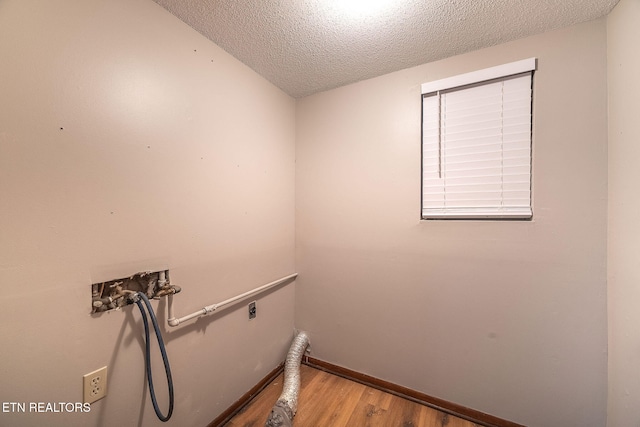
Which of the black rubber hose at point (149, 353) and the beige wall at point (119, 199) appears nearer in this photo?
the beige wall at point (119, 199)

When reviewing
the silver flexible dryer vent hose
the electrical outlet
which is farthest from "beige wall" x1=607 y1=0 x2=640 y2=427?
the electrical outlet

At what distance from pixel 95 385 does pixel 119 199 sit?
74 cm

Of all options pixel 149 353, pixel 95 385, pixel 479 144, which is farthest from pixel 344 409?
pixel 479 144

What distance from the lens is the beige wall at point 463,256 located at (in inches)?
50.1

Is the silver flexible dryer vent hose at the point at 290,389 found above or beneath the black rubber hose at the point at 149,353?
beneath

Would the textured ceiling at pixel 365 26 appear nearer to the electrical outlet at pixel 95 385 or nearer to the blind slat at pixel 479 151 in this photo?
the blind slat at pixel 479 151

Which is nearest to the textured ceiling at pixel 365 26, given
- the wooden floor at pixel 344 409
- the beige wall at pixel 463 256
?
the beige wall at pixel 463 256

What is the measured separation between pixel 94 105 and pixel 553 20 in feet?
7.08

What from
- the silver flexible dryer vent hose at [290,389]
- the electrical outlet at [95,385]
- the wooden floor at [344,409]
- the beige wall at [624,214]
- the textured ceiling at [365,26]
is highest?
the textured ceiling at [365,26]

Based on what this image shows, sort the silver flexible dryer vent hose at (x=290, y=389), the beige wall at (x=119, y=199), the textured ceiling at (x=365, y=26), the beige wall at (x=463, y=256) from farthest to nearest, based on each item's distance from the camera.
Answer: the silver flexible dryer vent hose at (x=290, y=389), the beige wall at (x=463, y=256), the textured ceiling at (x=365, y=26), the beige wall at (x=119, y=199)

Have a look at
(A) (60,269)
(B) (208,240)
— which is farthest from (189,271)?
(A) (60,269)

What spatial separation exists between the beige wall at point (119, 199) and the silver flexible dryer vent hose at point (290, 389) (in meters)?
0.25

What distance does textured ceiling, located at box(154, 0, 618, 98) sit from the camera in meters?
1.17

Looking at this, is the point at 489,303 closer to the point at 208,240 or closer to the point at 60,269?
the point at 208,240
